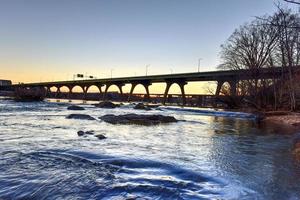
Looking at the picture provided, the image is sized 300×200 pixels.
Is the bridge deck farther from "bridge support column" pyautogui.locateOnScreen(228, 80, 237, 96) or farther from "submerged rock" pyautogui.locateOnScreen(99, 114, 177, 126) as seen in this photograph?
"submerged rock" pyautogui.locateOnScreen(99, 114, 177, 126)

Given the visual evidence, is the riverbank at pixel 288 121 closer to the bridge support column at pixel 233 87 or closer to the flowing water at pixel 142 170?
the flowing water at pixel 142 170

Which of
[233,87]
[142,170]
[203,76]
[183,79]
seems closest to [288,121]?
[142,170]

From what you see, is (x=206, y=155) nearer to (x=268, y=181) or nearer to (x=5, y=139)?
(x=268, y=181)

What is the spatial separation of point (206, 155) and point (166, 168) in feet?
11.0

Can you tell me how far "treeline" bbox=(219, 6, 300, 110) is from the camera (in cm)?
4622

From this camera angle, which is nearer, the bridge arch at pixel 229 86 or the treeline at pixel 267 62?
the treeline at pixel 267 62

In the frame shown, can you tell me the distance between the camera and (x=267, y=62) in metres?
→ 62.6

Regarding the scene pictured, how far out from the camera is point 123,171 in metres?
9.96

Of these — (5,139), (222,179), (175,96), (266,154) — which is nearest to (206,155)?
(266,154)

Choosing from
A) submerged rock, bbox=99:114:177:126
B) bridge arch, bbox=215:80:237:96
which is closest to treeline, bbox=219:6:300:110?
bridge arch, bbox=215:80:237:96

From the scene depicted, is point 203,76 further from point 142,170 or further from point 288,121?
point 142,170

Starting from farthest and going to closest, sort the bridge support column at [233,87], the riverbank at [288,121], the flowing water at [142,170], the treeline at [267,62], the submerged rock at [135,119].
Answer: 1. the bridge support column at [233,87]
2. the treeline at [267,62]
3. the submerged rock at [135,119]
4. the riverbank at [288,121]
5. the flowing water at [142,170]

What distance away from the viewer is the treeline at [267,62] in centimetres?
4622

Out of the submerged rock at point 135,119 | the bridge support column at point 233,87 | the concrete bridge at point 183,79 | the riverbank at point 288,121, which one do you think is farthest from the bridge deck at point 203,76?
the submerged rock at point 135,119
